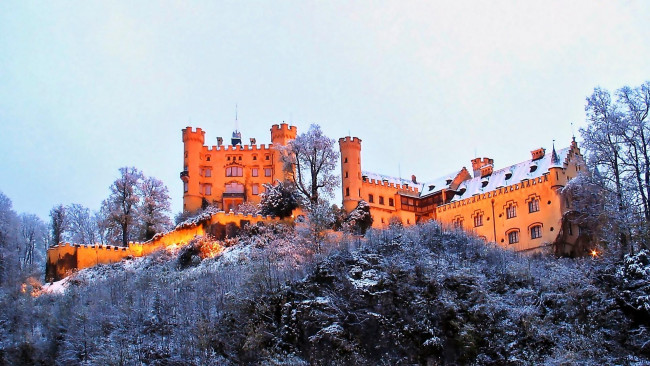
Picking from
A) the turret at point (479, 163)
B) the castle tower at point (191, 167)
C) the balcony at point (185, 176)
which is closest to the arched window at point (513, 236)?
the turret at point (479, 163)

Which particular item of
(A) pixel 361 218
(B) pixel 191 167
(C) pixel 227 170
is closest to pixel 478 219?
(A) pixel 361 218

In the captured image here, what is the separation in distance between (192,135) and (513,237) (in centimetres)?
3058

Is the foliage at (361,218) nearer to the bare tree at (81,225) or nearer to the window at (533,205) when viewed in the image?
the window at (533,205)

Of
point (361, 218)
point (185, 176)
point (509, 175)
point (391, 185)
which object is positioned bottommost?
point (361, 218)

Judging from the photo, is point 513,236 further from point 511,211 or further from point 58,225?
point 58,225

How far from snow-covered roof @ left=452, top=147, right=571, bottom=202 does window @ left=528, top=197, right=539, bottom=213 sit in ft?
6.53

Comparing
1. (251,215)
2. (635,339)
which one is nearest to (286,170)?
(251,215)

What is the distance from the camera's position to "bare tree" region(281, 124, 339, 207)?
2343 inches

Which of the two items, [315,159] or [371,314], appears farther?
[315,159]

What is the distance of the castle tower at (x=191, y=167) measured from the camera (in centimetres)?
6775

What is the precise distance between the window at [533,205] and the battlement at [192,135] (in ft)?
101

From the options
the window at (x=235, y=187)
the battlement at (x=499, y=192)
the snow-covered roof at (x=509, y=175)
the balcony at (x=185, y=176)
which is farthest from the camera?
the window at (x=235, y=187)

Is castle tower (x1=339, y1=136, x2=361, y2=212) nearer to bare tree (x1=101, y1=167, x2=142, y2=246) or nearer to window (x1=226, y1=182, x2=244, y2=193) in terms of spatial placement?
window (x1=226, y1=182, x2=244, y2=193)

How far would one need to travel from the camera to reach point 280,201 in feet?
188
